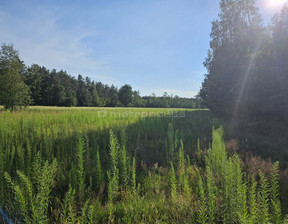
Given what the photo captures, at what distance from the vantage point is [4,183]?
236cm

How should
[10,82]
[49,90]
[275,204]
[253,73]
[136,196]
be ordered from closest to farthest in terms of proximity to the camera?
1. [275,204]
2. [136,196]
3. [253,73]
4. [10,82]
5. [49,90]

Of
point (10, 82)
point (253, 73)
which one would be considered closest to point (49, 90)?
point (10, 82)

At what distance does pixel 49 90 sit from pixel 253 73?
56576 millimetres

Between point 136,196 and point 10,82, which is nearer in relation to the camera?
point 136,196

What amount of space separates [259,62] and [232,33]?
35.1ft

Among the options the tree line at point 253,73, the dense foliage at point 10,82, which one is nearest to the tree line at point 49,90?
the dense foliage at point 10,82

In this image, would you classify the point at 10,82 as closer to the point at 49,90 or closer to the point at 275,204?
the point at 275,204

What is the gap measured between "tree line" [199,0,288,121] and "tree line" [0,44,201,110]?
62.2 ft

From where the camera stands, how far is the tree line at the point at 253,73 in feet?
29.5

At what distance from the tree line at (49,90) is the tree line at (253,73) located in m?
18.9

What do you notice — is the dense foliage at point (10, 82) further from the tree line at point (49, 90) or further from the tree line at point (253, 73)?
the tree line at point (253, 73)

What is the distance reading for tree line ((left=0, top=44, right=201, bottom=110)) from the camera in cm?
1356

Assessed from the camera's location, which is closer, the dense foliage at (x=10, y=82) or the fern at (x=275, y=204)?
the fern at (x=275, y=204)

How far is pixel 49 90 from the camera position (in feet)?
163
